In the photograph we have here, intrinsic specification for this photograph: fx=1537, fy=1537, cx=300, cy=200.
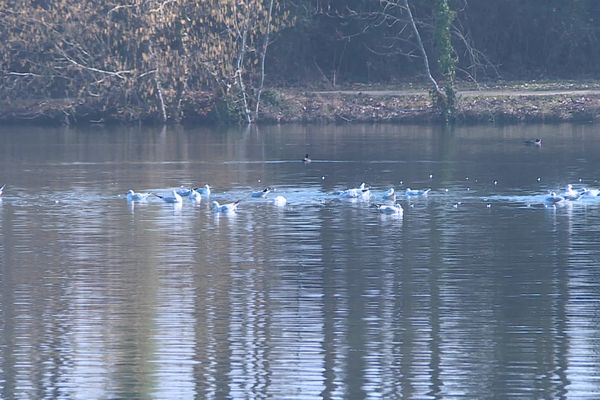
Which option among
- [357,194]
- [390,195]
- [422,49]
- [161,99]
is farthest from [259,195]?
[422,49]

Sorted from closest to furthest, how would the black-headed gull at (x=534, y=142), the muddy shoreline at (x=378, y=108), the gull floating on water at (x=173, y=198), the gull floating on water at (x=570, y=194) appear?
1. the gull floating on water at (x=570, y=194)
2. the gull floating on water at (x=173, y=198)
3. the black-headed gull at (x=534, y=142)
4. the muddy shoreline at (x=378, y=108)

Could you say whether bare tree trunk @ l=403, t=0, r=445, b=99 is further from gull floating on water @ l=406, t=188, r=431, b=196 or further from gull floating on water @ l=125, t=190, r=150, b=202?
gull floating on water @ l=125, t=190, r=150, b=202

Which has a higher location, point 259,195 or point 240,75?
point 240,75

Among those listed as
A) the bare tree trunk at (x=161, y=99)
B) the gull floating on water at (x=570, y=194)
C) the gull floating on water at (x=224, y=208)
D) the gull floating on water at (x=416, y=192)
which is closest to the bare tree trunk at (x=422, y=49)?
the bare tree trunk at (x=161, y=99)

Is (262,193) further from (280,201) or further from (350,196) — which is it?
(350,196)

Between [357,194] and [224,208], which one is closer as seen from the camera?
[224,208]

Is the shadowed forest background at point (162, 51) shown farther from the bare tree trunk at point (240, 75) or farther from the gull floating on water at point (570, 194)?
the gull floating on water at point (570, 194)

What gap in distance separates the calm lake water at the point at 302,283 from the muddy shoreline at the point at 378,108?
43.5ft

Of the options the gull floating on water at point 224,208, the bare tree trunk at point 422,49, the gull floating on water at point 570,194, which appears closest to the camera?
the gull floating on water at point 224,208

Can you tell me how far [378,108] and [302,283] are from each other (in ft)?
108

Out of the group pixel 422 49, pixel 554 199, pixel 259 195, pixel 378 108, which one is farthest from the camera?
pixel 422 49

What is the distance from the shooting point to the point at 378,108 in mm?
53375

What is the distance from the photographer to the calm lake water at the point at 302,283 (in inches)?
618

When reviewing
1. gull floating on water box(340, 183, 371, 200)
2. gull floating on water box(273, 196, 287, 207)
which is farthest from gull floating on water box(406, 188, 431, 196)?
gull floating on water box(273, 196, 287, 207)
